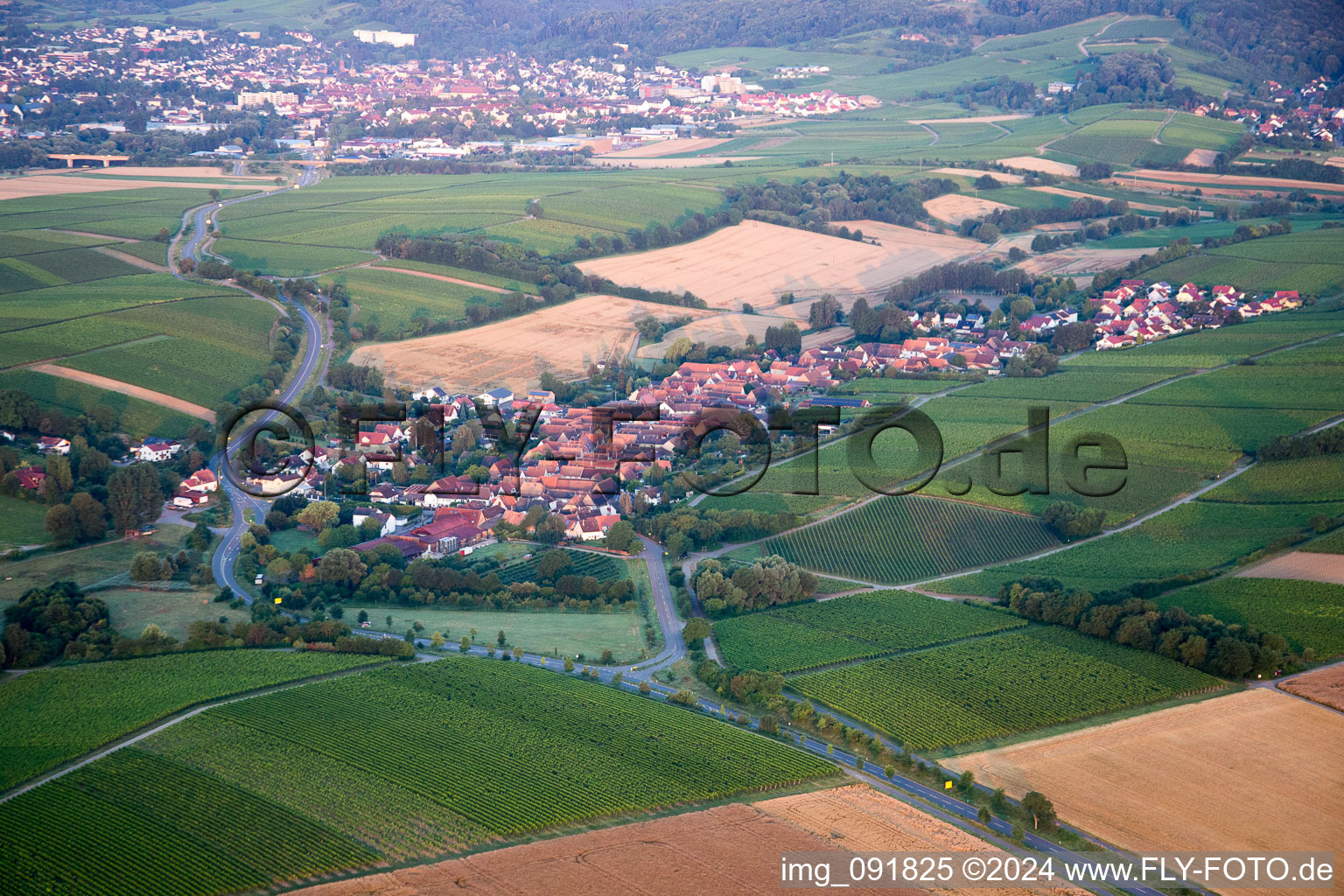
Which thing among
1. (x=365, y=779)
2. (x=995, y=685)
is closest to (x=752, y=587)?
(x=995, y=685)

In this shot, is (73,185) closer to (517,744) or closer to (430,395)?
(430,395)

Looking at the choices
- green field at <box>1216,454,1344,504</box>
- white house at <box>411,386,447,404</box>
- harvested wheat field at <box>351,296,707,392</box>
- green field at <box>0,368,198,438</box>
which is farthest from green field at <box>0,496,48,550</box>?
green field at <box>1216,454,1344,504</box>

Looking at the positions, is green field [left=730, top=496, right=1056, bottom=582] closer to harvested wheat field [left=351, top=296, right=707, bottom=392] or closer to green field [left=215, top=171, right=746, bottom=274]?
harvested wheat field [left=351, top=296, right=707, bottom=392]

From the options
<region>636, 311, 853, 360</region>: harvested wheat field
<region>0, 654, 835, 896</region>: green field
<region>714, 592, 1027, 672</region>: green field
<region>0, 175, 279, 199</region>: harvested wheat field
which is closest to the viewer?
<region>0, 654, 835, 896</region>: green field

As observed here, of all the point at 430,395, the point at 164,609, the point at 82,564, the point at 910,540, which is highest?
the point at 430,395

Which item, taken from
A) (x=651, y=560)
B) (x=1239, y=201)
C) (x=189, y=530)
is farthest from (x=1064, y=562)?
(x=1239, y=201)

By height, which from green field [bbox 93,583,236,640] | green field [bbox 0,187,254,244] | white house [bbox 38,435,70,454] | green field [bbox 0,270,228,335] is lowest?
green field [bbox 93,583,236,640]

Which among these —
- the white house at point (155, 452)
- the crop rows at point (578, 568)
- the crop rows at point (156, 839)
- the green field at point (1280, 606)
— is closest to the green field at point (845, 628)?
the crop rows at point (578, 568)
